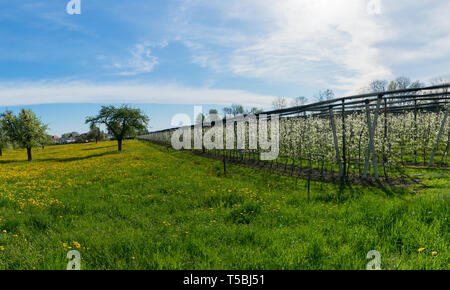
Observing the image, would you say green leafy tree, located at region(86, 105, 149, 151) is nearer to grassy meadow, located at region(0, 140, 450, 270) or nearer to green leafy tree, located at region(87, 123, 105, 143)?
grassy meadow, located at region(0, 140, 450, 270)

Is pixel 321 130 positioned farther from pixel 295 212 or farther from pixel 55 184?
pixel 55 184

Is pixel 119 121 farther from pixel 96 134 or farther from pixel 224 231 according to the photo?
pixel 96 134

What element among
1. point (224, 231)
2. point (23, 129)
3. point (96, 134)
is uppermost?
point (96, 134)

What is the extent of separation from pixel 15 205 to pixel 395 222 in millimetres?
11066

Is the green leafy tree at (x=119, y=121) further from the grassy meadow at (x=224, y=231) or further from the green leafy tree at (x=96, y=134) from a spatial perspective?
the green leafy tree at (x=96, y=134)

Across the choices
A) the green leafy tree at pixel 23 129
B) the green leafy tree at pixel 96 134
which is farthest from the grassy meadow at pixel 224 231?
the green leafy tree at pixel 96 134

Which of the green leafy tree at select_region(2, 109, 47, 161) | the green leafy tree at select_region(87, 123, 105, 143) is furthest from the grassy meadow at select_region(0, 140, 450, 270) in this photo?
the green leafy tree at select_region(87, 123, 105, 143)

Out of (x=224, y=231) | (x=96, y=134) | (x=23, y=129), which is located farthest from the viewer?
(x=96, y=134)

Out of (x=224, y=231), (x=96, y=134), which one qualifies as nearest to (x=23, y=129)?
(x=224, y=231)

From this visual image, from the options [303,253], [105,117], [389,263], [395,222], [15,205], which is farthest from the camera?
[105,117]

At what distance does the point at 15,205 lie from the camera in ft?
23.7

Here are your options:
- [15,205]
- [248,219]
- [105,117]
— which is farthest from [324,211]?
[105,117]

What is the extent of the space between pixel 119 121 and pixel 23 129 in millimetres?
11706

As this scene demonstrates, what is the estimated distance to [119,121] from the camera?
34719 millimetres
